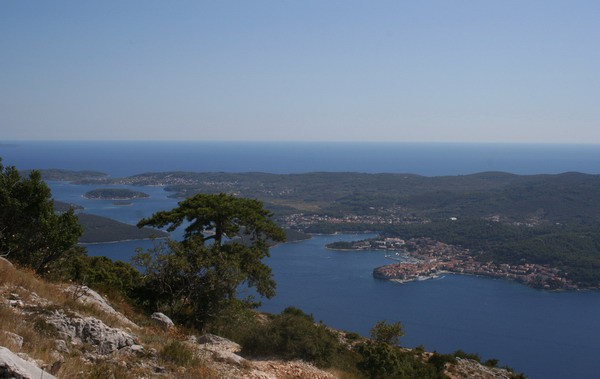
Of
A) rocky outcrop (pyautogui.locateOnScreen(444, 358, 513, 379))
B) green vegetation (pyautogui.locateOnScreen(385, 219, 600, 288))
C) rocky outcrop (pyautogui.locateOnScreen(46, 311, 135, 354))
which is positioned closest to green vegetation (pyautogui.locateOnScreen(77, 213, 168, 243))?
green vegetation (pyautogui.locateOnScreen(385, 219, 600, 288))

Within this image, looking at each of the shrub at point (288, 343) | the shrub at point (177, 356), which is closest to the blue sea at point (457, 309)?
the shrub at point (288, 343)

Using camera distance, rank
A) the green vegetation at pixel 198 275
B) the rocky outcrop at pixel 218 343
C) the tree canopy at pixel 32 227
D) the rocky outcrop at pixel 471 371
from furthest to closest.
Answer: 1. the rocky outcrop at pixel 471 371
2. the tree canopy at pixel 32 227
3. the green vegetation at pixel 198 275
4. the rocky outcrop at pixel 218 343

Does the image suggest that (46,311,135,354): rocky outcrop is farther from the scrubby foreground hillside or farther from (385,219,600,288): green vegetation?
(385,219,600,288): green vegetation

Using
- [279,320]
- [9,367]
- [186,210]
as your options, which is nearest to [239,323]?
[279,320]

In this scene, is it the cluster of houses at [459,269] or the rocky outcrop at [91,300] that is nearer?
the rocky outcrop at [91,300]

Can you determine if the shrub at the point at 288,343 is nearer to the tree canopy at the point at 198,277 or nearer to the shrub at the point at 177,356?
the tree canopy at the point at 198,277

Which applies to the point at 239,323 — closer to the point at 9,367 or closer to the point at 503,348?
the point at 9,367
